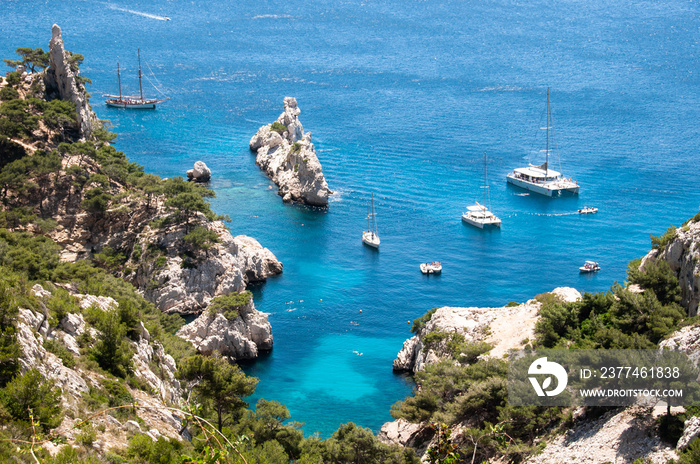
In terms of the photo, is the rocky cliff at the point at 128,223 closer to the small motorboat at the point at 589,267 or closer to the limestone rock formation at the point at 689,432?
the small motorboat at the point at 589,267

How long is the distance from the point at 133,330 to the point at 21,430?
56.6 feet

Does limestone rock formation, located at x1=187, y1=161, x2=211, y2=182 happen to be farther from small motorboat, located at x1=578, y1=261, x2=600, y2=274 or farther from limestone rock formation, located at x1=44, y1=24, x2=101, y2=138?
small motorboat, located at x1=578, y1=261, x2=600, y2=274

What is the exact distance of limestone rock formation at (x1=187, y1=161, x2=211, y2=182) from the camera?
127938mm

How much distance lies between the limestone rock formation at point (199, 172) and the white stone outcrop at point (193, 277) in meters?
39.6

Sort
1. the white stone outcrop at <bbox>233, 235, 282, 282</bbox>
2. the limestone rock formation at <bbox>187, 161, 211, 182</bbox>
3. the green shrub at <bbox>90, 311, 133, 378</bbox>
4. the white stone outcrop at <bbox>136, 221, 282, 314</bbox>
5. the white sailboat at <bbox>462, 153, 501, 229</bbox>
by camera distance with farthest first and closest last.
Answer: the limestone rock formation at <bbox>187, 161, 211, 182</bbox> < the white sailboat at <bbox>462, 153, 501, 229</bbox> < the white stone outcrop at <bbox>233, 235, 282, 282</bbox> < the white stone outcrop at <bbox>136, 221, 282, 314</bbox> < the green shrub at <bbox>90, 311, 133, 378</bbox>

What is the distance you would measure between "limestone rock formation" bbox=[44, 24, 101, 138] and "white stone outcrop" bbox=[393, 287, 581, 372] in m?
56.2

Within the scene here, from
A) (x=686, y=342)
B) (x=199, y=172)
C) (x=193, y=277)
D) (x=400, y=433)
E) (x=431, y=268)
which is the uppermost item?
Result: (x=199, y=172)

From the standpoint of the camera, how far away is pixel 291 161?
129 meters

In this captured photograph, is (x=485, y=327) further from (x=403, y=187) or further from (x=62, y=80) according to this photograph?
(x=62, y=80)

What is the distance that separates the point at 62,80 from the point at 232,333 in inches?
1875

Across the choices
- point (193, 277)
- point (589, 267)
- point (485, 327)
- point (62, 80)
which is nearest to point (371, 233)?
point (589, 267)

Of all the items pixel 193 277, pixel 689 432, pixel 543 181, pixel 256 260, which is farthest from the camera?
pixel 543 181

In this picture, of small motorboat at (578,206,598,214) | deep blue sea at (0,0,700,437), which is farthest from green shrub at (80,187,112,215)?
small motorboat at (578,206,598,214)

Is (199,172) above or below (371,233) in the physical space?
above
